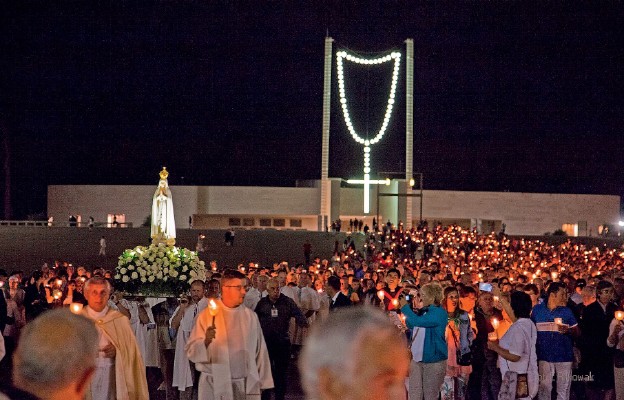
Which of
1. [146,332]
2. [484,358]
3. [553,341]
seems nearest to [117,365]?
[553,341]

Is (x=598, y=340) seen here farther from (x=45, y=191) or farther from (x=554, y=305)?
(x=45, y=191)

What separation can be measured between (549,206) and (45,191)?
35.7 m

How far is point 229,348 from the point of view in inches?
314

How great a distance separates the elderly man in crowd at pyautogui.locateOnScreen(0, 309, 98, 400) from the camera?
3.25 m

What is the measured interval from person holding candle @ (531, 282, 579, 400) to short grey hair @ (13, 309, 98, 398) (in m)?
7.36

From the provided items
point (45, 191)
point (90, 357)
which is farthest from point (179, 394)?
point (45, 191)

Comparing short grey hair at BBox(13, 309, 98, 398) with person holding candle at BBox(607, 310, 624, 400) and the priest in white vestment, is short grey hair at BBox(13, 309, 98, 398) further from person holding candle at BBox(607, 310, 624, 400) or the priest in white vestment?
person holding candle at BBox(607, 310, 624, 400)

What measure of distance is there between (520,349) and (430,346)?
97 centimetres

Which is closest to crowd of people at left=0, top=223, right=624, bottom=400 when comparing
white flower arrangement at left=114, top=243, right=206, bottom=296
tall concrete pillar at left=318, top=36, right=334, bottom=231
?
white flower arrangement at left=114, top=243, right=206, bottom=296

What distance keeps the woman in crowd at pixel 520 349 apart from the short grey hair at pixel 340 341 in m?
6.59

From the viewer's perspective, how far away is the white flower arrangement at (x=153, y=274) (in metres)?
13.7

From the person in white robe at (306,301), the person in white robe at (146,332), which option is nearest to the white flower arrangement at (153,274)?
the person in white robe at (146,332)

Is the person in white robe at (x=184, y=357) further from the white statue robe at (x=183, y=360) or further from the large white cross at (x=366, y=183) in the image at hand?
the large white cross at (x=366, y=183)

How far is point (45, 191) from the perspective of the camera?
76.6m
